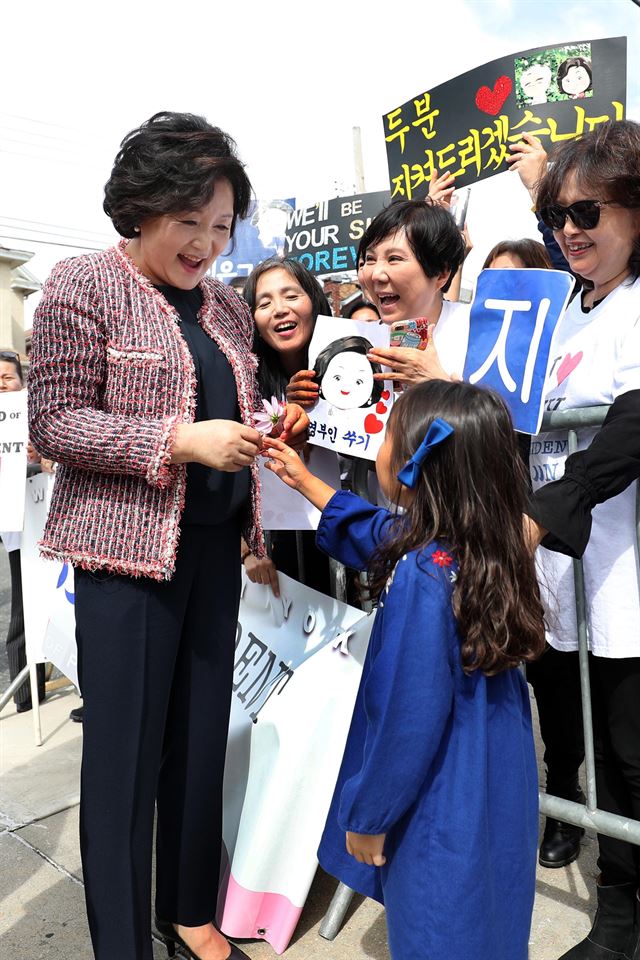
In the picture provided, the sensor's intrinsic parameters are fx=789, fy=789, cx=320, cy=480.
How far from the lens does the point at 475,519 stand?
4.74ft

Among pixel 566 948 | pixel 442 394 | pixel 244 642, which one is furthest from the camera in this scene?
pixel 244 642

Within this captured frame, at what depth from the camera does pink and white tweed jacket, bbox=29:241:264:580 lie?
170 centimetres

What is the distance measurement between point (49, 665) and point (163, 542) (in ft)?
11.6

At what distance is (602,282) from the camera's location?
1.96m

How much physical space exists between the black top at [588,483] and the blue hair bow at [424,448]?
1.20 ft

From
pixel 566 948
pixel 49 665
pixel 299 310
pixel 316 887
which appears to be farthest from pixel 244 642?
pixel 49 665

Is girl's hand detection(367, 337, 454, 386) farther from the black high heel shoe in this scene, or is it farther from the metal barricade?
the black high heel shoe

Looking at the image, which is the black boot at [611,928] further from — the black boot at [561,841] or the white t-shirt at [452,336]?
the white t-shirt at [452,336]

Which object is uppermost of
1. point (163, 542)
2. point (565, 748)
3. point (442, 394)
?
point (442, 394)

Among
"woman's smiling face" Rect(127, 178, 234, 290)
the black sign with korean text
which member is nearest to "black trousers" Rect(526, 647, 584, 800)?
"woman's smiling face" Rect(127, 178, 234, 290)

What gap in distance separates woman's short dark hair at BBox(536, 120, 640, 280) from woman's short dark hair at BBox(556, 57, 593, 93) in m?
1.24

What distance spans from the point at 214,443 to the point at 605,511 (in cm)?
94

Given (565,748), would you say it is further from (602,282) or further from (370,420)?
(602,282)

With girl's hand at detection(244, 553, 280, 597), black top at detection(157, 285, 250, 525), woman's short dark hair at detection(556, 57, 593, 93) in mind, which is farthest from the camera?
woman's short dark hair at detection(556, 57, 593, 93)
